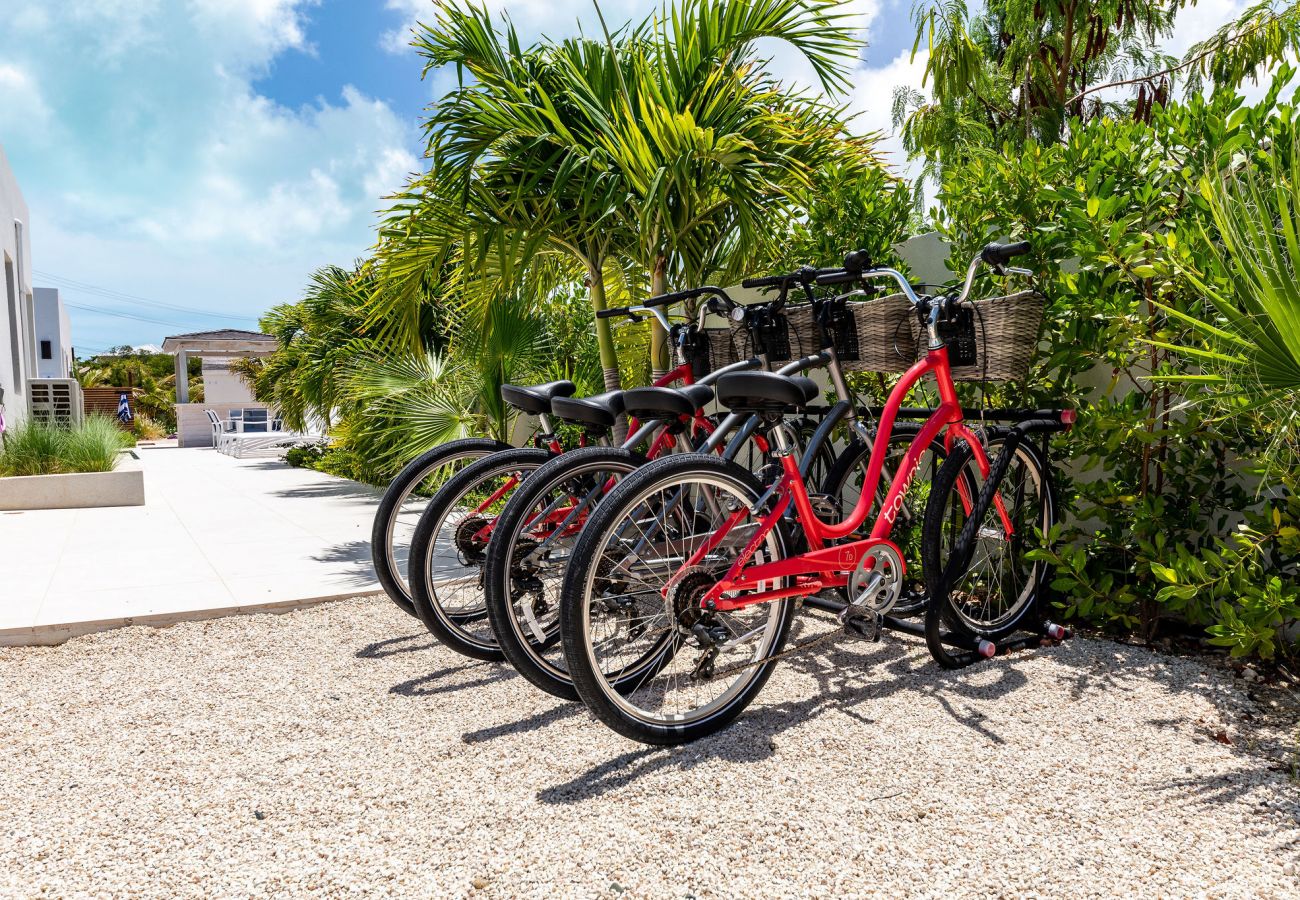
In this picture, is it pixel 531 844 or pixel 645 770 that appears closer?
pixel 531 844

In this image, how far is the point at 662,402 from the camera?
2494mm

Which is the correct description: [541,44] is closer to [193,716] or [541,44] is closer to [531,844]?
[193,716]

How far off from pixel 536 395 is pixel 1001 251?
1.54 metres

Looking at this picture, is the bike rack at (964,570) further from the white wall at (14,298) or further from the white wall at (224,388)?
the white wall at (224,388)

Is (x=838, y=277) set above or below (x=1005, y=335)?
above

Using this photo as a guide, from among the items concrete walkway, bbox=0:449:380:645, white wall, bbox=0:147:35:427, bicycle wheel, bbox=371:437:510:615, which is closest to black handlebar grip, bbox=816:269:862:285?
bicycle wheel, bbox=371:437:510:615

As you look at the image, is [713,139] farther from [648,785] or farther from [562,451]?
[648,785]

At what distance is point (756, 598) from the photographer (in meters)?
2.48

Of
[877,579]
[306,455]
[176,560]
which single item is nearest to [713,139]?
[877,579]

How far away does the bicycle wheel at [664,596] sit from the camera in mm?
2188

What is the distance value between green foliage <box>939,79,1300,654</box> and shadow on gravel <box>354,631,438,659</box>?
236cm

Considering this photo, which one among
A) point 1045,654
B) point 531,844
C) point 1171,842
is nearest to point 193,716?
point 531,844

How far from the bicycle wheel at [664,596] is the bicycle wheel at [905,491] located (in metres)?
0.54

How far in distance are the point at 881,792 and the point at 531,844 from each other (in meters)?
0.84
